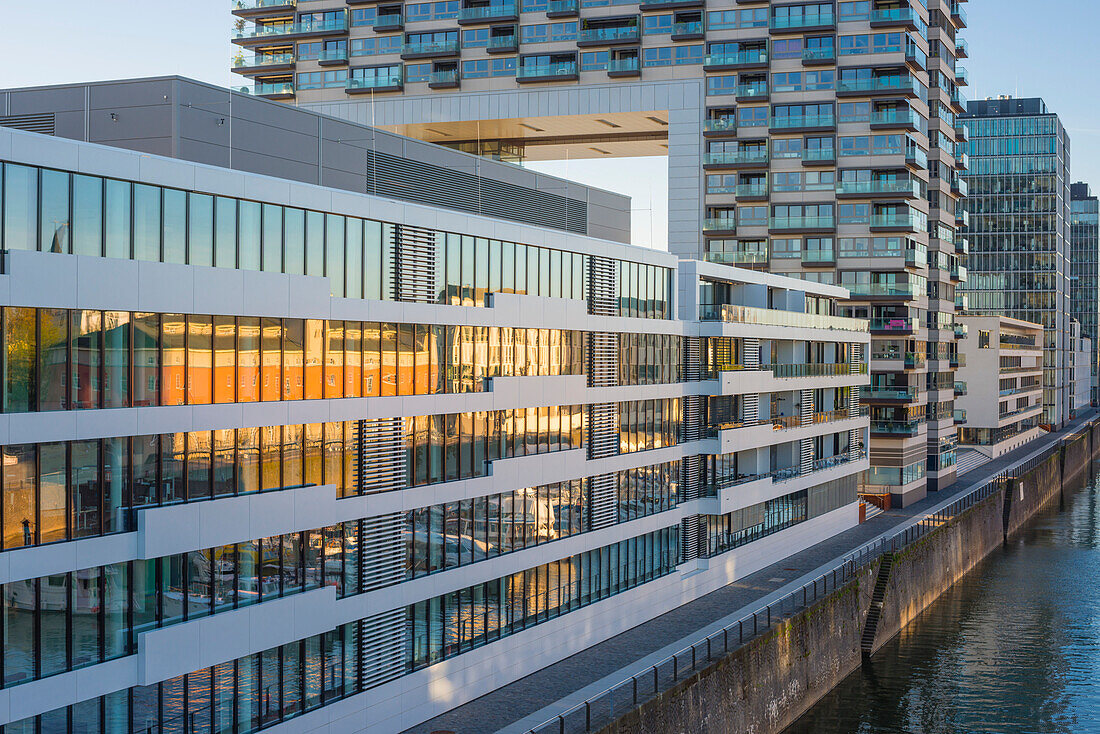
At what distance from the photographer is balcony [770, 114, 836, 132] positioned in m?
80.1

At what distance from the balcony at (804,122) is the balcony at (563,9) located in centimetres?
1633

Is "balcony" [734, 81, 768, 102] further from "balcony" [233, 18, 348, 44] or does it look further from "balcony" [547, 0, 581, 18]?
"balcony" [233, 18, 348, 44]

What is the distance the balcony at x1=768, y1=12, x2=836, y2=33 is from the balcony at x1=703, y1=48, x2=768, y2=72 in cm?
207

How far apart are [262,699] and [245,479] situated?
5.23 m

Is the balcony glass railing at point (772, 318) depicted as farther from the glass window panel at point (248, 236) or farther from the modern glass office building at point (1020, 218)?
the modern glass office building at point (1020, 218)

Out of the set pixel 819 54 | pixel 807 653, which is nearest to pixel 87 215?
pixel 807 653

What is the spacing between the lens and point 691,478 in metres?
50.5

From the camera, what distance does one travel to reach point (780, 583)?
2062 inches

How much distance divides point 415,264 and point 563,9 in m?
46.6

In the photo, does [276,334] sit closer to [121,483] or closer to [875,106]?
[121,483]

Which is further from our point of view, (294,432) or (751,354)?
(751,354)

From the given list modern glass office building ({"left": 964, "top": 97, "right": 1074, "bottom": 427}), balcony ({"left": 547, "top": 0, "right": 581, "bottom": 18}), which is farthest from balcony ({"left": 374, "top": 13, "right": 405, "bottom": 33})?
modern glass office building ({"left": 964, "top": 97, "right": 1074, "bottom": 427})

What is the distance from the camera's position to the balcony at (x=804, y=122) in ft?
263

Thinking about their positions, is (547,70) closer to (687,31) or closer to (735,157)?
(687,31)
